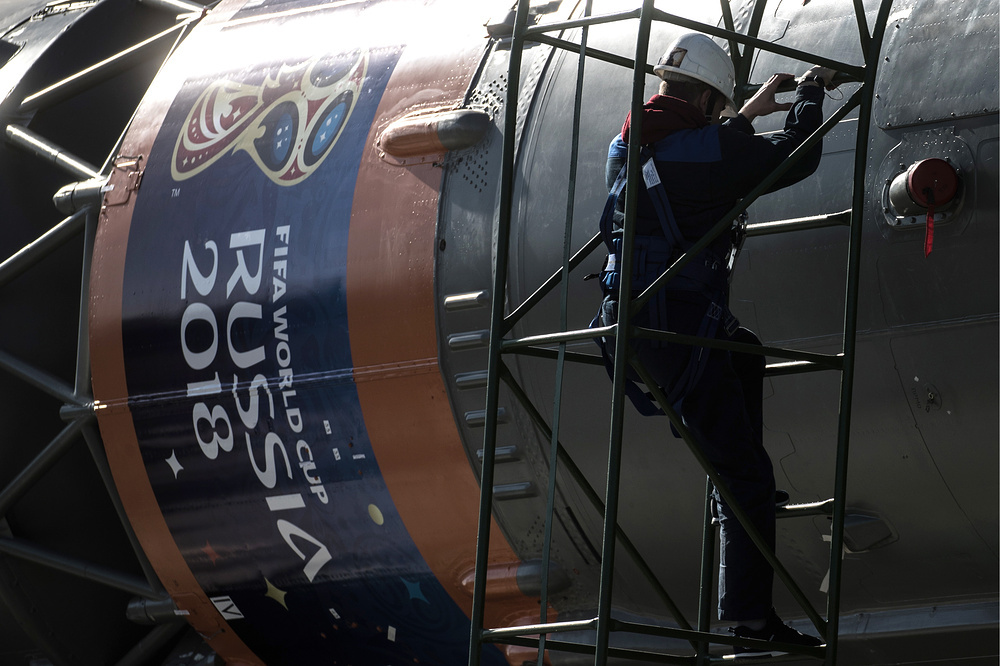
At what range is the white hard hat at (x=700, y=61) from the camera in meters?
5.49

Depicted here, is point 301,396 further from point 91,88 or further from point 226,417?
point 91,88

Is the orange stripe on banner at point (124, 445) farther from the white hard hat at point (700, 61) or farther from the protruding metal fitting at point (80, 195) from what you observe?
the white hard hat at point (700, 61)

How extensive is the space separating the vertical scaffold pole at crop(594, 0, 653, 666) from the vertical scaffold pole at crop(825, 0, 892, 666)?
1.01m

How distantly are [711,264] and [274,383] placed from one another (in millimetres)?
3095

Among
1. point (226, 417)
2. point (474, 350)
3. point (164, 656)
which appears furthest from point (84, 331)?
point (474, 350)

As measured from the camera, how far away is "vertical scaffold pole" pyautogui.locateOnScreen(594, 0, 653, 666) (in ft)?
16.1

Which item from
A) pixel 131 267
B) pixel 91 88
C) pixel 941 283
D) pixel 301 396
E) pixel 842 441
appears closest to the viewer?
pixel 842 441

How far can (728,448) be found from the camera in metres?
5.40

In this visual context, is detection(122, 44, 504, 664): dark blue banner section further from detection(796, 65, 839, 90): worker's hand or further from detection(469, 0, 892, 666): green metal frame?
detection(796, 65, 839, 90): worker's hand

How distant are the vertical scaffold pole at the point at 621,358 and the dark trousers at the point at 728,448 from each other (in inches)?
15.5

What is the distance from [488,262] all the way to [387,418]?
3.68 ft

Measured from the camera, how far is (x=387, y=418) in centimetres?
704

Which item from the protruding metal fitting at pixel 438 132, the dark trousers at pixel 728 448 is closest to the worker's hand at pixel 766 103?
the dark trousers at pixel 728 448

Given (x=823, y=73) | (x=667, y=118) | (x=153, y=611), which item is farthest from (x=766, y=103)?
(x=153, y=611)
